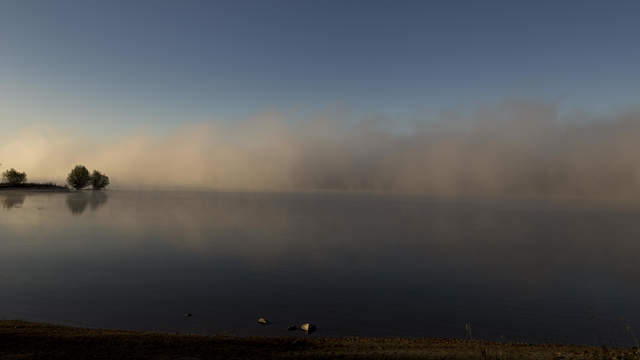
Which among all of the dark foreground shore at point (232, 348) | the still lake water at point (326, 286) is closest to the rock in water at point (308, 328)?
the still lake water at point (326, 286)

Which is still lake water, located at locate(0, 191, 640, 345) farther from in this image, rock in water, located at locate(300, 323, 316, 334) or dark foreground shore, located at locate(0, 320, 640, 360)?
dark foreground shore, located at locate(0, 320, 640, 360)

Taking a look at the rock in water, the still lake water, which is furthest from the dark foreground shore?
the still lake water

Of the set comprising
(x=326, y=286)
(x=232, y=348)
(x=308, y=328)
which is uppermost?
(x=326, y=286)

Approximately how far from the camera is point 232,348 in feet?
62.4

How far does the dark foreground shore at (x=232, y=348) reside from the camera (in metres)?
17.6

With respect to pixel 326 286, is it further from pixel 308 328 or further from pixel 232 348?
pixel 232 348

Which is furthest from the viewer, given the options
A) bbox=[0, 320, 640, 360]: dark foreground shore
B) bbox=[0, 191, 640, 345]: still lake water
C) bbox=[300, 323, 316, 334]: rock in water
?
bbox=[0, 191, 640, 345]: still lake water

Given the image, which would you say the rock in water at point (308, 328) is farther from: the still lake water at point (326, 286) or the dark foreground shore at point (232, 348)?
the dark foreground shore at point (232, 348)

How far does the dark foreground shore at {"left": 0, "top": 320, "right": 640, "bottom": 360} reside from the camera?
57.8 feet

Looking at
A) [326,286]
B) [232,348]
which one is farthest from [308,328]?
[326,286]

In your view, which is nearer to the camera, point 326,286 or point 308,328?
point 308,328

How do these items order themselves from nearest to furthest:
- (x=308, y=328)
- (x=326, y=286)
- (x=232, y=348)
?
(x=232, y=348) < (x=308, y=328) < (x=326, y=286)

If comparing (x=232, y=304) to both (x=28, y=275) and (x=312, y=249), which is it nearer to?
(x=28, y=275)

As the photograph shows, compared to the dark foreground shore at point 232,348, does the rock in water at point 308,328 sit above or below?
below
